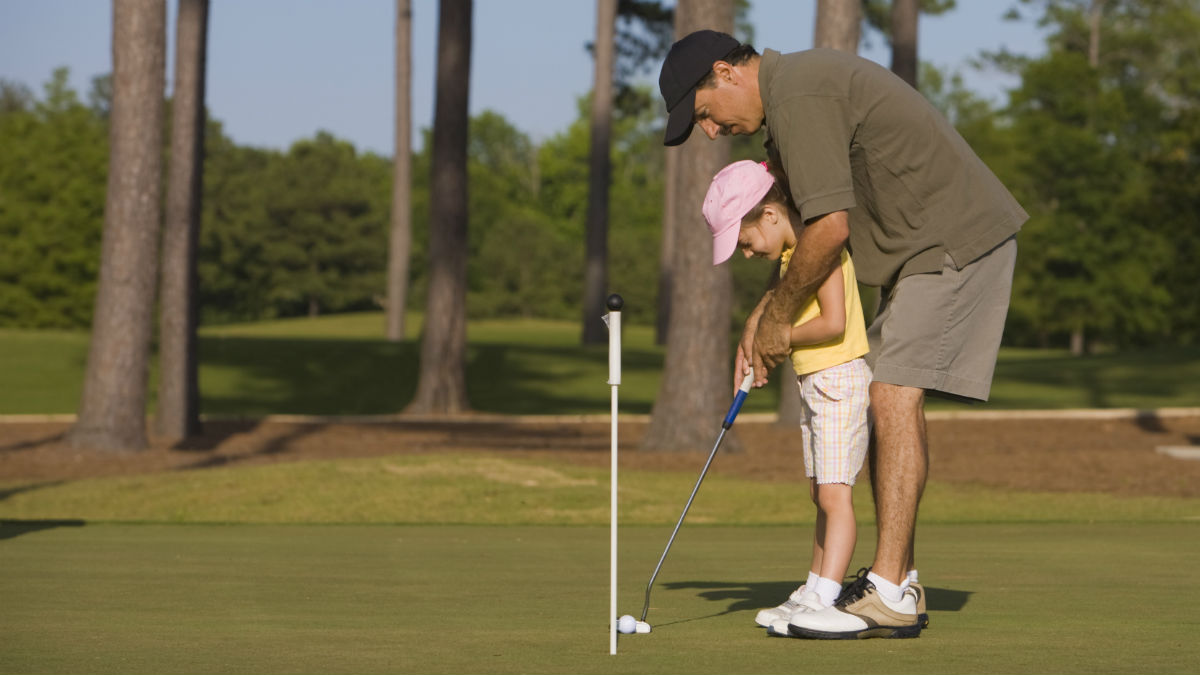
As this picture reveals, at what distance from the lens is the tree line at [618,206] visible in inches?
1726

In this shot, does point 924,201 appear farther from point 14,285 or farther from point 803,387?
point 14,285

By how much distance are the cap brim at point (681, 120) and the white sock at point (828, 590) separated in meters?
1.48

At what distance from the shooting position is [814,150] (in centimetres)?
499

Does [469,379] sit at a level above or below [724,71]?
below

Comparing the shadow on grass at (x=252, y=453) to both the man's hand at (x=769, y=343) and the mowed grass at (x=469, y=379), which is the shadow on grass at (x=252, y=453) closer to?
the mowed grass at (x=469, y=379)

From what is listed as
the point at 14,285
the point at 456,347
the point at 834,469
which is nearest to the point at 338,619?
the point at 834,469

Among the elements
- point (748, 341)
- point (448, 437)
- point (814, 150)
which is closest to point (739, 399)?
point (748, 341)

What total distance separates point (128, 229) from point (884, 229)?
12.8 m

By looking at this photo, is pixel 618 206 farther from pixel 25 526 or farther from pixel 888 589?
pixel 888 589

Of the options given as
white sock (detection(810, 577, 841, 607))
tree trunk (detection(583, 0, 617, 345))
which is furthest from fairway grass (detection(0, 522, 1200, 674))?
tree trunk (detection(583, 0, 617, 345))

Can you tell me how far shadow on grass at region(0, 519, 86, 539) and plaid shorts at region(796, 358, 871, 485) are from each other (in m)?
5.35

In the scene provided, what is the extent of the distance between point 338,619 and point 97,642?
88cm

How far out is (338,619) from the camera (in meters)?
5.40

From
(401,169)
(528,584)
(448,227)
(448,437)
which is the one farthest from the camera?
(401,169)
